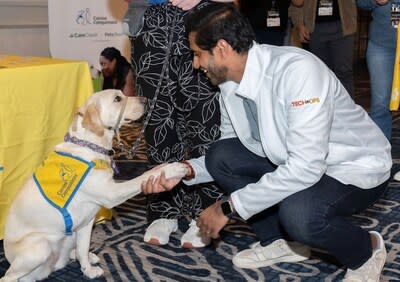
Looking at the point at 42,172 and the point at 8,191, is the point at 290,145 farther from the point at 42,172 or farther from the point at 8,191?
the point at 8,191

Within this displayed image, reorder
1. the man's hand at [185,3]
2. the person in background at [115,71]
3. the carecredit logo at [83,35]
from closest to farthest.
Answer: the man's hand at [185,3]
the carecredit logo at [83,35]
the person in background at [115,71]

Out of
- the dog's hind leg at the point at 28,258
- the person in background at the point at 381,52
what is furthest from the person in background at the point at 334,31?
the dog's hind leg at the point at 28,258

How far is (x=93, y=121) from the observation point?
213 cm

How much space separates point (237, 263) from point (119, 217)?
0.77 meters

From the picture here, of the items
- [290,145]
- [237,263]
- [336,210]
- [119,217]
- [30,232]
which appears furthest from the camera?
[119,217]

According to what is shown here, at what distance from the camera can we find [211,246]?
2.38m

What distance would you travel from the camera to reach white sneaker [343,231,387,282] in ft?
6.31

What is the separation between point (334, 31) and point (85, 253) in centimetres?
263

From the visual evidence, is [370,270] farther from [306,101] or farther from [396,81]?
[396,81]

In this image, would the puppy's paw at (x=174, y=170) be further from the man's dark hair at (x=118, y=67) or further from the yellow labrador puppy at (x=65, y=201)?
the man's dark hair at (x=118, y=67)

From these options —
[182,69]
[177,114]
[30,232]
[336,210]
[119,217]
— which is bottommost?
[119,217]

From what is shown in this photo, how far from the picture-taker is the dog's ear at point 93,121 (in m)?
2.12

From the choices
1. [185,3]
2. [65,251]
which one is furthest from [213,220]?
[185,3]

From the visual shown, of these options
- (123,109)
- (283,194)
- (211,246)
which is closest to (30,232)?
(123,109)
